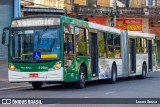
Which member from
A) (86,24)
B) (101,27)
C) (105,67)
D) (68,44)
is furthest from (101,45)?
(68,44)

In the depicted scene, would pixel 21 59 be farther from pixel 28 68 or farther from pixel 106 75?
pixel 106 75

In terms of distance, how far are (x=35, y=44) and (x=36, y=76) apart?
1345 millimetres

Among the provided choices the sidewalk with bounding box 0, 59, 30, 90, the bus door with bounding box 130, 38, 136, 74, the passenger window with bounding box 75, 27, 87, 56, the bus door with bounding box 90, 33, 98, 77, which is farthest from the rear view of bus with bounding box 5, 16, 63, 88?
the bus door with bounding box 130, 38, 136, 74

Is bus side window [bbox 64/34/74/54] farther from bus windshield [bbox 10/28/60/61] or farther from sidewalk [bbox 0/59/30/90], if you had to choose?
sidewalk [bbox 0/59/30/90]

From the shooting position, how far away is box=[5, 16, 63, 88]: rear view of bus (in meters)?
20.2

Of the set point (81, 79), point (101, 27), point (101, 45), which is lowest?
point (81, 79)

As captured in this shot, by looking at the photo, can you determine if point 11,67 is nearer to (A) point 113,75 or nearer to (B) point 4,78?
(B) point 4,78

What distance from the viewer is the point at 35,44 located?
20.4 meters

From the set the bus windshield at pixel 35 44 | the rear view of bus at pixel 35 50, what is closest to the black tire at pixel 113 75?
the rear view of bus at pixel 35 50

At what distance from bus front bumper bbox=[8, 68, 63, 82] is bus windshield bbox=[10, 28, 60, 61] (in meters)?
0.62

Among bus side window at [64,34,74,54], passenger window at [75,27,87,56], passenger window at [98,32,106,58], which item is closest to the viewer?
bus side window at [64,34,74,54]

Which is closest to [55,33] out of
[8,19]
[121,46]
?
[121,46]

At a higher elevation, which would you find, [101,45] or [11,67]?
[101,45]

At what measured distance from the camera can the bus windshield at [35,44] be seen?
20.2 metres
